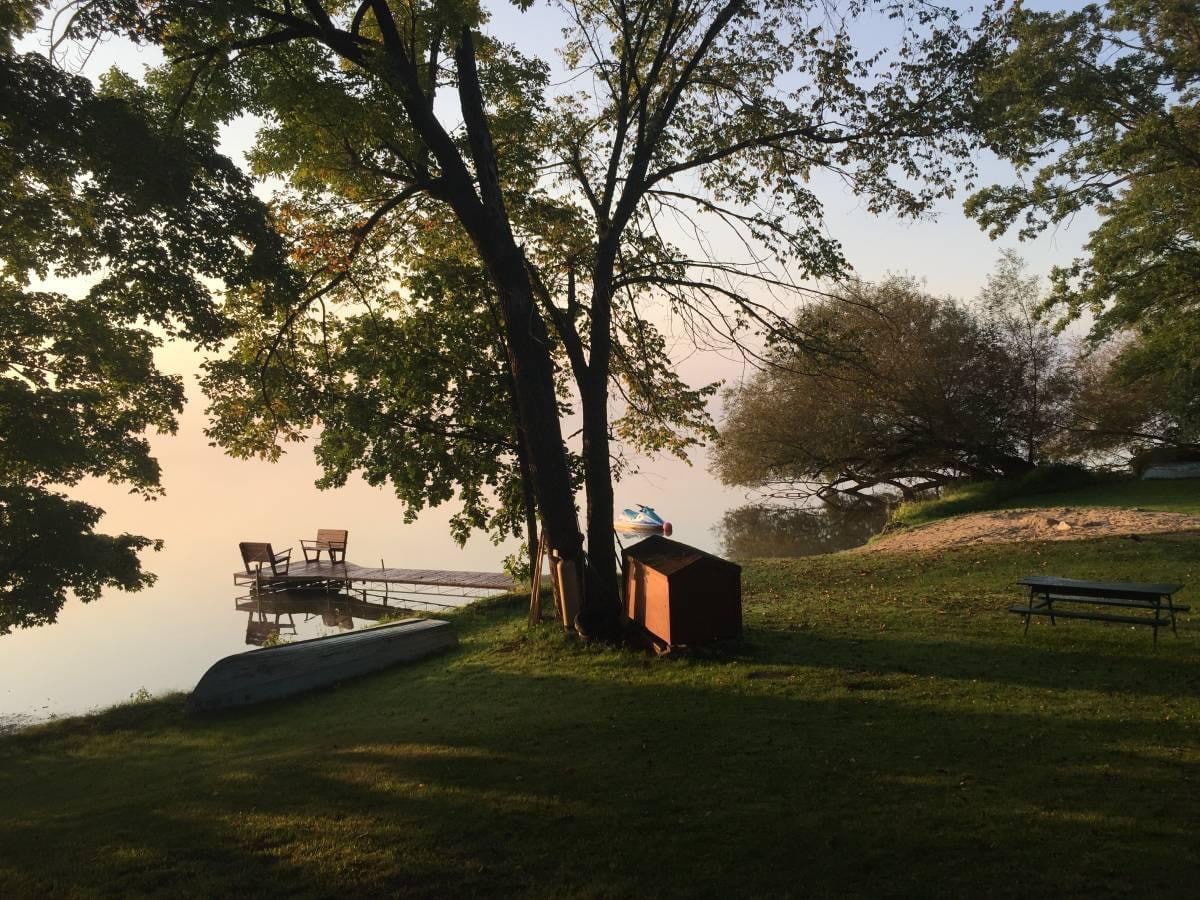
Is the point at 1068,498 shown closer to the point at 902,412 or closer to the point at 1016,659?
the point at 902,412

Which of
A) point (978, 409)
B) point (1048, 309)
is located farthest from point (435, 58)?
point (978, 409)

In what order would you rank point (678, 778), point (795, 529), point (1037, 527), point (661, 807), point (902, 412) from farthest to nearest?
point (795, 529) < point (902, 412) < point (1037, 527) < point (678, 778) < point (661, 807)

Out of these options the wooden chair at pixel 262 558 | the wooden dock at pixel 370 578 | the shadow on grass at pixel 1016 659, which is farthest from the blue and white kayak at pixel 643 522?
the shadow on grass at pixel 1016 659

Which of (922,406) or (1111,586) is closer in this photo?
(1111,586)

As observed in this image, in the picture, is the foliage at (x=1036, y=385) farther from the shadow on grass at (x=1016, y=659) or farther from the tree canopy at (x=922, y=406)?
the shadow on grass at (x=1016, y=659)

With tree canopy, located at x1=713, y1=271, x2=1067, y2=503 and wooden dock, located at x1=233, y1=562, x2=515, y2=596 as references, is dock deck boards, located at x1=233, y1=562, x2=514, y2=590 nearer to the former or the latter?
wooden dock, located at x1=233, y1=562, x2=515, y2=596

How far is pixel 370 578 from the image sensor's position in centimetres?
2881

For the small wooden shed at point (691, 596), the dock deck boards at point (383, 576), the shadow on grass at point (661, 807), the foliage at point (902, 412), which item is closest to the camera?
the shadow on grass at point (661, 807)

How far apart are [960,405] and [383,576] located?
2206cm

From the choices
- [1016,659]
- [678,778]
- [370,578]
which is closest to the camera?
[678,778]

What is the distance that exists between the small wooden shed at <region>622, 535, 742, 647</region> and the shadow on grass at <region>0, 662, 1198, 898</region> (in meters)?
1.35

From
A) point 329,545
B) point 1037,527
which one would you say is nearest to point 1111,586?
point 1037,527

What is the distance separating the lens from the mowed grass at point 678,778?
4.62 metres

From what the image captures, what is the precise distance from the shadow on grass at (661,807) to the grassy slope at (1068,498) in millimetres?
17832
